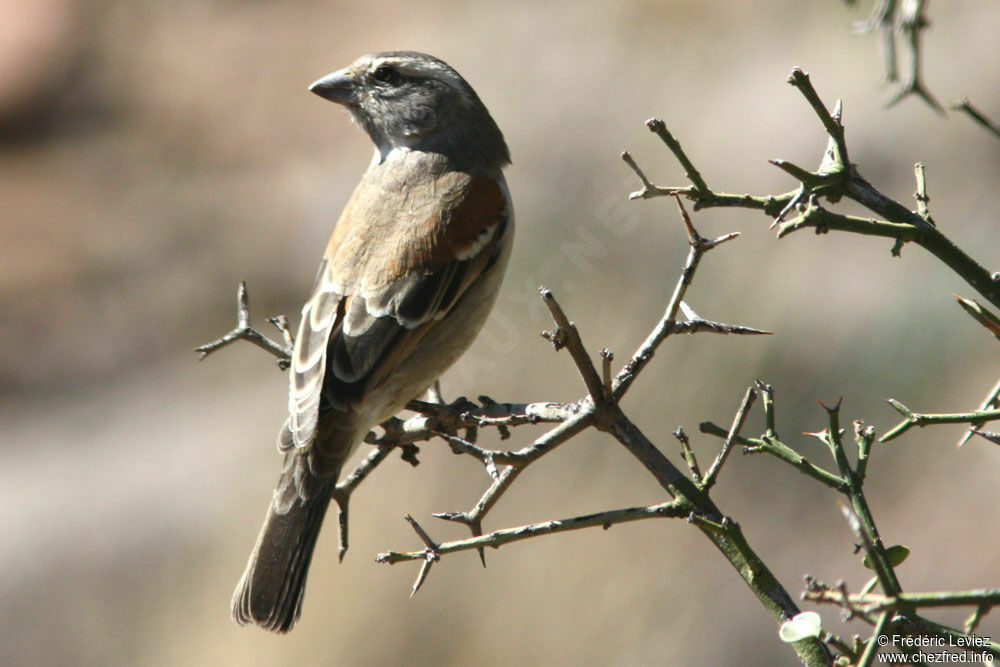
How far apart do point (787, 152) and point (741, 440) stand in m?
5.28

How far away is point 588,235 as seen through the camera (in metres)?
7.08

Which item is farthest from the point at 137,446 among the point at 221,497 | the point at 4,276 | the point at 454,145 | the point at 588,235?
the point at 454,145

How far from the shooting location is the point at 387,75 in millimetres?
4875

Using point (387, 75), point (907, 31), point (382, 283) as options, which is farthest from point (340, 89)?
point (907, 31)

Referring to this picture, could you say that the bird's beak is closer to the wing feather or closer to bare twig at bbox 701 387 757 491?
the wing feather

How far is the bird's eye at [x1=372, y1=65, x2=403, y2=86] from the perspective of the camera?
4871 millimetres

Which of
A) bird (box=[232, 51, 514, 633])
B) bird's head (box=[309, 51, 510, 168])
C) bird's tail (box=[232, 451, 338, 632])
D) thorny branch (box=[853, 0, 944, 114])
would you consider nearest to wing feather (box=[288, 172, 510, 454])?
bird (box=[232, 51, 514, 633])

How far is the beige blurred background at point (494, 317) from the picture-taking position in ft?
18.7

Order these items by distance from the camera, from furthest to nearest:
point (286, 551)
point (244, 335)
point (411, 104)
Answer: point (411, 104)
point (286, 551)
point (244, 335)

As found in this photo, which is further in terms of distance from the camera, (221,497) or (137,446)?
(137,446)

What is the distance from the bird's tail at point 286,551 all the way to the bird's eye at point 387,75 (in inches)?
82.5

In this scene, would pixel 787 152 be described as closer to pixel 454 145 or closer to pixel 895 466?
pixel 895 466

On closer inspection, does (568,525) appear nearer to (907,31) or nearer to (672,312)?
(672,312)

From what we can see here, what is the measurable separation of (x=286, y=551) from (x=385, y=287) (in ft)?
3.44
